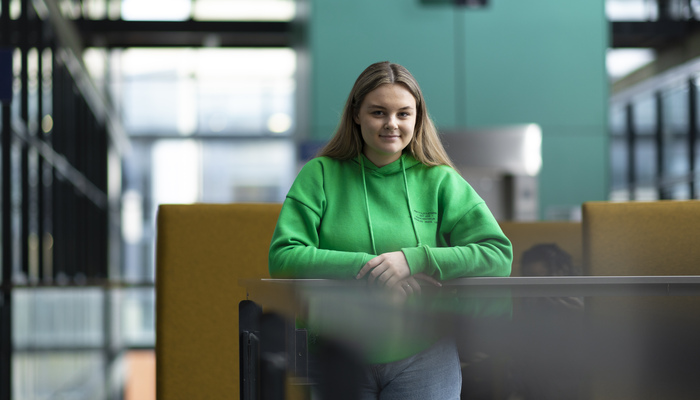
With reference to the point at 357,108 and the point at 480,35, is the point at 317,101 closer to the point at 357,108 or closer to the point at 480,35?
the point at 480,35

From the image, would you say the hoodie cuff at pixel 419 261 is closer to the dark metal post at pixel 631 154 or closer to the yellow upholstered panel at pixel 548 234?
the yellow upholstered panel at pixel 548 234

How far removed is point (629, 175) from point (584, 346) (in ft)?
20.3

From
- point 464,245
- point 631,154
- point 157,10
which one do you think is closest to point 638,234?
point 464,245

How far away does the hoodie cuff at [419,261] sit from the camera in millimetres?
1379

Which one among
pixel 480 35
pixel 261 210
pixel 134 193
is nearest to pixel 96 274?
pixel 134 193

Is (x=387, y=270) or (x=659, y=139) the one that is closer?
(x=387, y=270)

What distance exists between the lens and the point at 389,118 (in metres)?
1.58

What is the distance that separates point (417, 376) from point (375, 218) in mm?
307

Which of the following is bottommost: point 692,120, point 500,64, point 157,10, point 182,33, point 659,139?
point 659,139

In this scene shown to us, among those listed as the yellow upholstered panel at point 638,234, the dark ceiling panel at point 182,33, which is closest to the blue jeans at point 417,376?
the yellow upholstered panel at point 638,234

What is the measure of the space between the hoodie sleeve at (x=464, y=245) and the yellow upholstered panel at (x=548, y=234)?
1.01m

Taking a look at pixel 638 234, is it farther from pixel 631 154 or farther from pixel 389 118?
pixel 631 154

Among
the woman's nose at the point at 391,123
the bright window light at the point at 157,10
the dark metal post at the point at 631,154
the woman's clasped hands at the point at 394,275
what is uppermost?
the bright window light at the point at 157,10

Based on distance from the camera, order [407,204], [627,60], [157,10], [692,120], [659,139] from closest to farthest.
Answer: [407,204]
[692,120]
[627,60]
[659,139]
[157,10]
